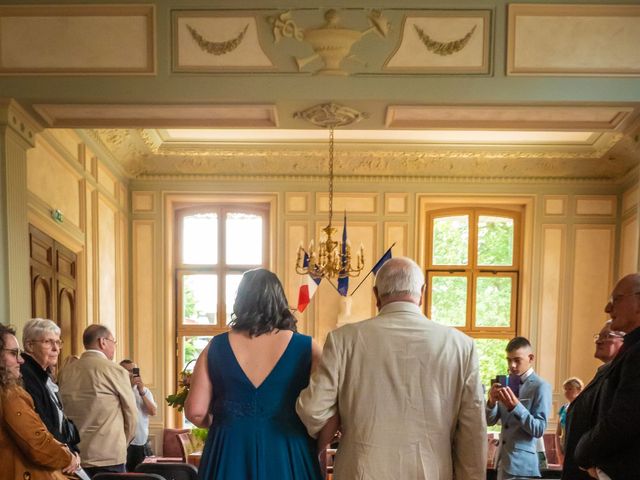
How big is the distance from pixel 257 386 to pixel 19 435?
1045mm

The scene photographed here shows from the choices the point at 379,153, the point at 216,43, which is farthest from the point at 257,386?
the point at 379,153

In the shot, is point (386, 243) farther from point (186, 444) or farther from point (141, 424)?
point (141, 424)

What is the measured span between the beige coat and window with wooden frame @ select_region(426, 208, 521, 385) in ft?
19.2

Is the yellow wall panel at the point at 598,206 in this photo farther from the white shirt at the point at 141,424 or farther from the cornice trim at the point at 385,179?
the white shirt at the point at 141,424

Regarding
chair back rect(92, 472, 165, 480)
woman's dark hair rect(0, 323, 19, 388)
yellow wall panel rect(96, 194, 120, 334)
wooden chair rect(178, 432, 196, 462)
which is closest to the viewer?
woman's dark hair rect(0, 323, 19, 388)

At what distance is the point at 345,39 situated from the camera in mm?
4219

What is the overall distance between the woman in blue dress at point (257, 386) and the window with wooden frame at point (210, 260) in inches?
226

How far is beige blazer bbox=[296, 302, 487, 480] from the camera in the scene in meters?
1.97

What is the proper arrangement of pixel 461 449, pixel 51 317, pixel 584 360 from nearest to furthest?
1. pixel 461 449
2. pixel 51 317
3. pixel 584 360

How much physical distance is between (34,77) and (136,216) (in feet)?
10.9

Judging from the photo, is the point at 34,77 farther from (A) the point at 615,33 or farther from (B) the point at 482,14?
(A) the point at 615,33

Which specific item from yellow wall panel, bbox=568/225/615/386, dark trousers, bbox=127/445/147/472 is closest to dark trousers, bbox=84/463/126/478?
dark trousers, bbox=127/445/147/472

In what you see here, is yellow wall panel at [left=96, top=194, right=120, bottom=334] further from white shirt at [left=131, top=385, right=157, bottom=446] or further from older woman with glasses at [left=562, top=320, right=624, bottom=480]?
older woman with glasses at [left=562, top=320, right=624, bottom=480]

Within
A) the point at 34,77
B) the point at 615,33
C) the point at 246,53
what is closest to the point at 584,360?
the point at 615,33
